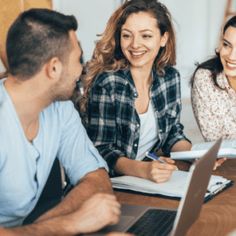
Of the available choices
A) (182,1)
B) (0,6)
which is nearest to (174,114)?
(0,6)

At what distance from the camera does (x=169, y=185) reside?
1653 mm

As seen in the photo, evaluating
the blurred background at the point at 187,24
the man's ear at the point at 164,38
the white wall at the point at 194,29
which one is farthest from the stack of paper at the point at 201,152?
the white wall at the point at 194,29

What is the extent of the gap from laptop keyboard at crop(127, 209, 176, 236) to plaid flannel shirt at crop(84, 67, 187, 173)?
1.85 feet

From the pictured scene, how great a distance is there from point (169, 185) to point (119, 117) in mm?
522

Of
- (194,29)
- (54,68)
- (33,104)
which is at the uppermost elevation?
(54,68)

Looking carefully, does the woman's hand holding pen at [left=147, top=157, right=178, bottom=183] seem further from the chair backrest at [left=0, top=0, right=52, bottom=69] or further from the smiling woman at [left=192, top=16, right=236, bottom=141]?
the chair backrest at [left=0, top=0, right=52, bottom=69]

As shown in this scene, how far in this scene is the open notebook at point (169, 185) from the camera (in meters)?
1.60

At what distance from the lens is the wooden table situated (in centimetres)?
138

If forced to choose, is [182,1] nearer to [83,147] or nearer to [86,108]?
[86,108]

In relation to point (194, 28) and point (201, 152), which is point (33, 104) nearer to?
point (201, 152)

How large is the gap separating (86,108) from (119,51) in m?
0.29

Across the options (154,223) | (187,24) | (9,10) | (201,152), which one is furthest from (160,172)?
(187,24)

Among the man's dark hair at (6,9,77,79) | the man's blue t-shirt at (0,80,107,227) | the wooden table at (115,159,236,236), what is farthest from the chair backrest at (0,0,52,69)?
the wooden table at (115,159,236,236)

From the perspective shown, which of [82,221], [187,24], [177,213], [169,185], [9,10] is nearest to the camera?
[177,213]
